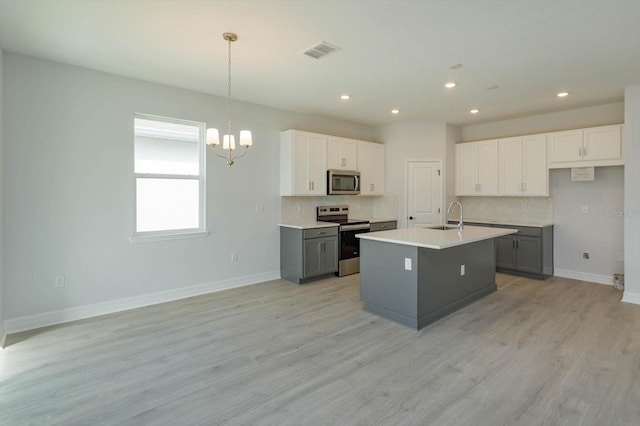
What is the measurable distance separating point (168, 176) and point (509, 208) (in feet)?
18.6

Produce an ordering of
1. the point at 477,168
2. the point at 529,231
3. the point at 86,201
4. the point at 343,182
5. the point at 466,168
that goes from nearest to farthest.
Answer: the point at 86,201
the point at 529,231
the point at 343,182
the point at 477,168
the point at 466,168

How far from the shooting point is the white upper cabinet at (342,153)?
5.79m

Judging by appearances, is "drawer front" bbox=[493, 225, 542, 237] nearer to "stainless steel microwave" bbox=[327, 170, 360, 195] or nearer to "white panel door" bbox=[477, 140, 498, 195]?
"white panel door" bbox=[477, 140, 498, 195]

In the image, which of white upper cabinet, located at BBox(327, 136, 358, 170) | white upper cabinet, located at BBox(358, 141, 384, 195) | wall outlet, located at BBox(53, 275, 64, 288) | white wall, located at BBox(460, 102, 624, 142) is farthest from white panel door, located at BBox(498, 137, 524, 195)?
wall outlet, located at BBox(53, 275, 64, 288)

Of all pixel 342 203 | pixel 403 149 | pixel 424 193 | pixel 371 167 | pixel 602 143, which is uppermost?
pixel 403 149

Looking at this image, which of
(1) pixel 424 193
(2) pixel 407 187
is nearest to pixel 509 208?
(1) pixel 424 193

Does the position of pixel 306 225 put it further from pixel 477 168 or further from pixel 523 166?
pixel 523 166

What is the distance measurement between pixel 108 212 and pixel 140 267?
76 cm

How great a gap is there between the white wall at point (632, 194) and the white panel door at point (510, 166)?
1.51 meters

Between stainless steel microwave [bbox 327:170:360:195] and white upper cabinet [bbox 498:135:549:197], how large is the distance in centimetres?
251

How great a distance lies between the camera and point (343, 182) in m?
5.92

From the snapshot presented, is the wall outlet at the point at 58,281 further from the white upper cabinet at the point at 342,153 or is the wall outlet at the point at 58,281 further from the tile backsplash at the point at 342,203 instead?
the white upper cabinet at the point at 342,153

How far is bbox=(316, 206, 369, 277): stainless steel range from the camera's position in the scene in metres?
5.61

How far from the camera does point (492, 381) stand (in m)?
2.49
